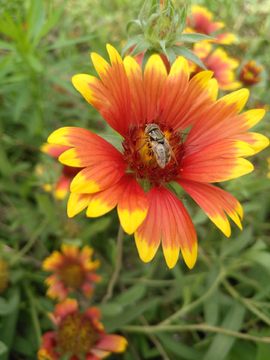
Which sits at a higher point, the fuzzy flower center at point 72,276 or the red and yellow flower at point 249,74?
the red and yellow flower at point 249,74

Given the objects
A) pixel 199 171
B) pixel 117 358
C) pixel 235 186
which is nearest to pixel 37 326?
pixel 117 358

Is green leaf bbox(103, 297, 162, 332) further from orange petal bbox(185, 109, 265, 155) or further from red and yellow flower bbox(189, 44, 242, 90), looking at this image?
red and yellow flower bbox(189, 44, 242, 90)

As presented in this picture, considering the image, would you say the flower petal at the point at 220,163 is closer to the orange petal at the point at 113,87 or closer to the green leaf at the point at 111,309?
the orange petal at the point at 113,87

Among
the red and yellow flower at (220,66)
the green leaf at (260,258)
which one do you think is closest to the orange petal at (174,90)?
the red and yellow flower at (220,66)

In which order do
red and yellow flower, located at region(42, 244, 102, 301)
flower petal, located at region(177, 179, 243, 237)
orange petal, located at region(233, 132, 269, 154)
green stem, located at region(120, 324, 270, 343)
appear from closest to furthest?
flower petal, located at region(177, 179, 243, 237)
orange petal, located at region(233, 132, 269, 154)
green stem, located at region(120, 324, 270, 343)
red and yellow flower, located at region(42, 244, 102, 301)

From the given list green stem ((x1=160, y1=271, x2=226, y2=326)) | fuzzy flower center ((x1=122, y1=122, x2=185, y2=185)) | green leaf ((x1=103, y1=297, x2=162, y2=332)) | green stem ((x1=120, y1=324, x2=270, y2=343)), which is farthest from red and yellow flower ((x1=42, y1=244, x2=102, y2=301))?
fuzzy flower center ((x1=122, y1=122, x2=185, y2=185))

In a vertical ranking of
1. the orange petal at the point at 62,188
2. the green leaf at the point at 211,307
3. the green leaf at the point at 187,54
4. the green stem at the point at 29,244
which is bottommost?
the green leaf at the point at 211,307

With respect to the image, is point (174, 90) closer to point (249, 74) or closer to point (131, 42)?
point (131, 42)
